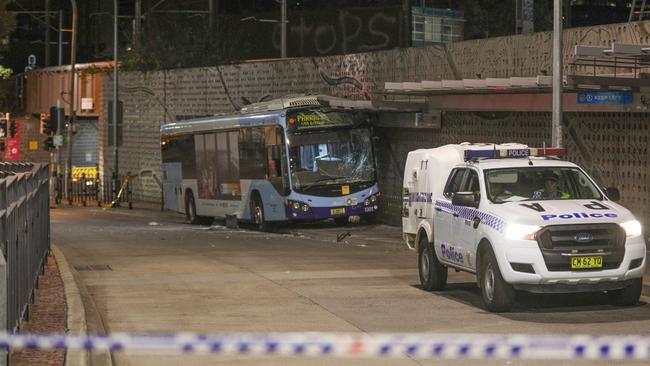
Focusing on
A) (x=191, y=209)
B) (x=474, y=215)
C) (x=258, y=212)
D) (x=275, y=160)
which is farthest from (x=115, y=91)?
(x=474, y=215)

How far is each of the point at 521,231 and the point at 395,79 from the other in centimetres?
2066

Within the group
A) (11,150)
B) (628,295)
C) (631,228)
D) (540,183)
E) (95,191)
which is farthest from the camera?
(11,150)

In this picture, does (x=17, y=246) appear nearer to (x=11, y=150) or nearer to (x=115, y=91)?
(x=115, y=91)

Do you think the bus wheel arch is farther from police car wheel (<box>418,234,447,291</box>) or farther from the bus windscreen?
police car wheel (<box>418,234,447,291</box>)

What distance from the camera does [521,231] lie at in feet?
50.4

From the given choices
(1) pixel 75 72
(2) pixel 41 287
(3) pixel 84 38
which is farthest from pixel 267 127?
(3) pixel 84 38

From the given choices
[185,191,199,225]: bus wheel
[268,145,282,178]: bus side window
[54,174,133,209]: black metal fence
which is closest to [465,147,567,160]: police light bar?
[268,145,282,178]: bus side window

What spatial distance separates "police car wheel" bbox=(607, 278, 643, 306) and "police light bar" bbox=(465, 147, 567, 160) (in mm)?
2379

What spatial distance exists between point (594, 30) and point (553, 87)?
3265 mm

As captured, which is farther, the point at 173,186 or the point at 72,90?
the point at 72,90

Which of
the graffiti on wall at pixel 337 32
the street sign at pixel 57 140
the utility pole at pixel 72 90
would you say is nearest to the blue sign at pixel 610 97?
the graffiti on wall at pixel 337 32

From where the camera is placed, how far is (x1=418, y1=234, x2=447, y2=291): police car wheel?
18.3 m

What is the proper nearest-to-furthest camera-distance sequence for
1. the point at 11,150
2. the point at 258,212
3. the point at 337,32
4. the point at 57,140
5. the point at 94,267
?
the point at 94,267 < the point at 258,212 < the point at 57,140 < the point at 337,32 < the point at 11,150

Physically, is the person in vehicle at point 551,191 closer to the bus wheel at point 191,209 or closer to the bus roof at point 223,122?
the bus roof at point 223,122
